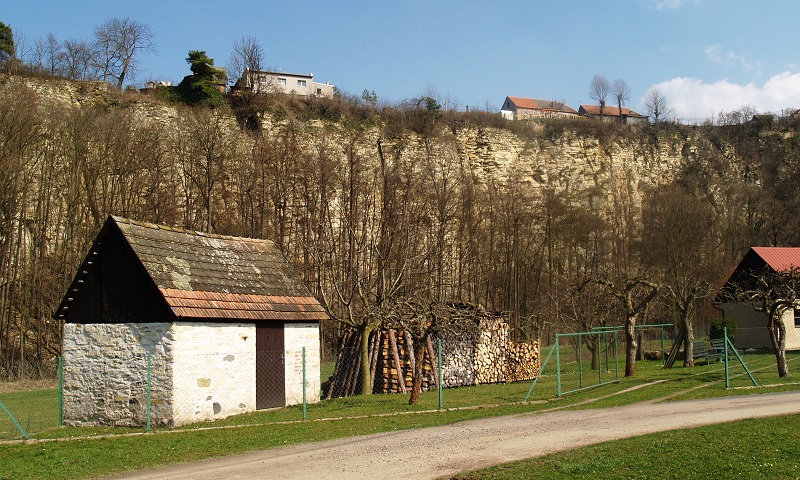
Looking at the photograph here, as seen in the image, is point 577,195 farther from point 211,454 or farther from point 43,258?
point 211,454

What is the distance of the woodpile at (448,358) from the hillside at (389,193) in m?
2.11

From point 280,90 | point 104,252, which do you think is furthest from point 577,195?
point 104,252

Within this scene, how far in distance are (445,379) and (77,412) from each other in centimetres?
1170

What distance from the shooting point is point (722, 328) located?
109 ft

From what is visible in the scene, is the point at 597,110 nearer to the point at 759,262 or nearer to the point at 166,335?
the point at 759,262

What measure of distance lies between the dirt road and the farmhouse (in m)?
19.6

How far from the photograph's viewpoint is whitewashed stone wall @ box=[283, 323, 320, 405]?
18.4m

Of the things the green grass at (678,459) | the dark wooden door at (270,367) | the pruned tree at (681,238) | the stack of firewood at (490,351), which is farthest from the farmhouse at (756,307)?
the green grass at (678,459)

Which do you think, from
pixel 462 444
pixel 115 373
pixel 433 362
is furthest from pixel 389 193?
pixel 462 444

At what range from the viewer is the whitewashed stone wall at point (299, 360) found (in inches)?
726

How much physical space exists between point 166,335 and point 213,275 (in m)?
2.42

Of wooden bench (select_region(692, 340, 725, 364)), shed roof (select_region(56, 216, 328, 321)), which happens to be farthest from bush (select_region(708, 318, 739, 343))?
shed roof (select_region(56, 216, 328, 321))

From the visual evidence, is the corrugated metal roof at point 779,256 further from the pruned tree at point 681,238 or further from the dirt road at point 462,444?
the dirt road at point 462,444

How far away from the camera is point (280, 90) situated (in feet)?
188
